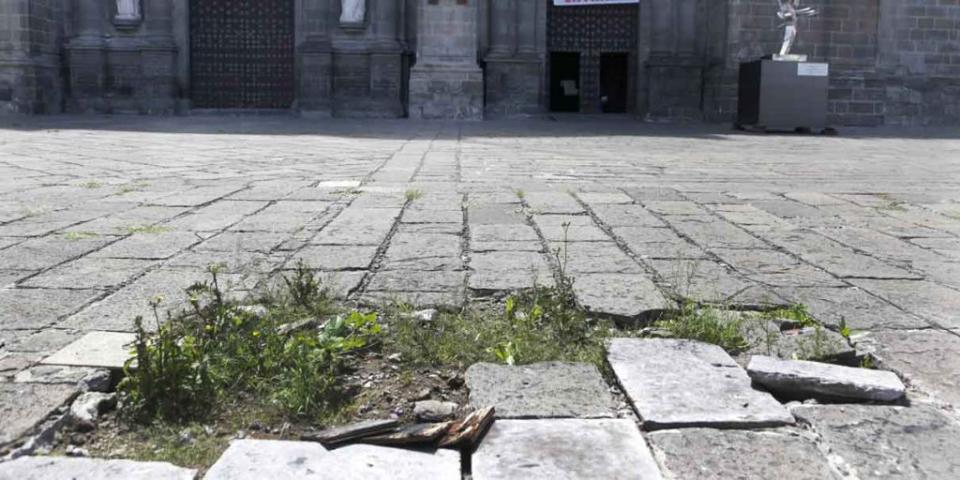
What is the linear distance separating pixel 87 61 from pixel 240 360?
16.2 m

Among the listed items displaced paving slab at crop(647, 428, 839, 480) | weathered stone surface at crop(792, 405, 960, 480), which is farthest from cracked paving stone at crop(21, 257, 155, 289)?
weathered stone surface at crop(792, 405, 960, 480)

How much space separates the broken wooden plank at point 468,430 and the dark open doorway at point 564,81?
19112 mm

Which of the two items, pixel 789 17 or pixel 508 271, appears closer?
pixel 508 271

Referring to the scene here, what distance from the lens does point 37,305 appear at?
255 centimetres

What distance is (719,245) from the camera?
3719 millimetres

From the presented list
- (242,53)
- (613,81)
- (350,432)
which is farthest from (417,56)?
(350,432)

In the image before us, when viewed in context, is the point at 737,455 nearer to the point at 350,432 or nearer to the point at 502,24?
the point at 350,432

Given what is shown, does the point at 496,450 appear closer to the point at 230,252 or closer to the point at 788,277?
the point at 788,277

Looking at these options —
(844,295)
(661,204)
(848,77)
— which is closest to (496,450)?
(844,295)

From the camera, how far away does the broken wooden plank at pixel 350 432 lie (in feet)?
5.39

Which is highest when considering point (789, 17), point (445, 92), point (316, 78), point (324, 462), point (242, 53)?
point (789, 17)

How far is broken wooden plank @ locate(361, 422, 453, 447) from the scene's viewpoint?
5.38ft

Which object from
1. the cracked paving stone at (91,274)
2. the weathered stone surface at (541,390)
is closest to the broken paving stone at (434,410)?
the weathered stone surface at (541,390)

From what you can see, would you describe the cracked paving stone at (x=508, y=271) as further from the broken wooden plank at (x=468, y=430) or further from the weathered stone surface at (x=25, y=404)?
→ the weathered stone surface at (x=25, y=404)
